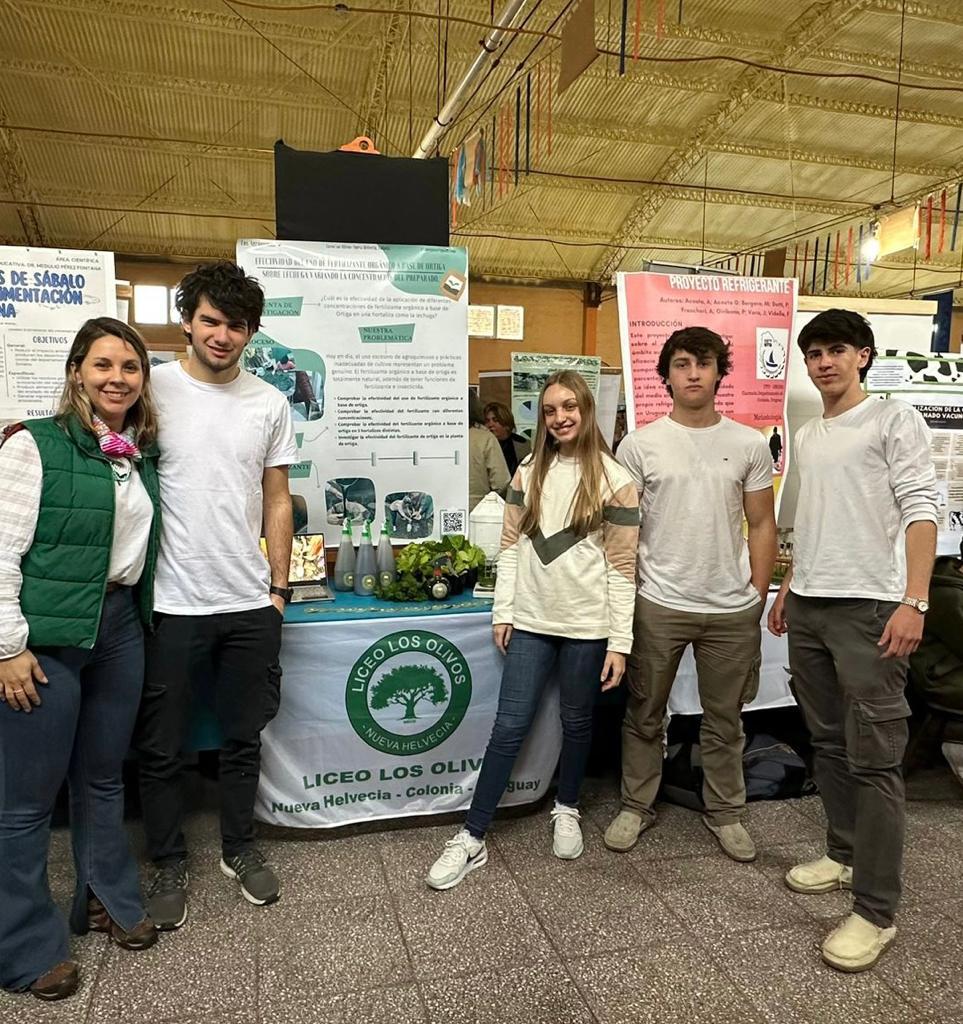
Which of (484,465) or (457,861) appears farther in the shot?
(484,465)

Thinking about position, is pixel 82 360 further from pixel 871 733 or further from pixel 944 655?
pixel 944 655

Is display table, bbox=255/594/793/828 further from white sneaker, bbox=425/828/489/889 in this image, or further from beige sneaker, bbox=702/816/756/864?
beige sneaker, bbox=702/816/756/864

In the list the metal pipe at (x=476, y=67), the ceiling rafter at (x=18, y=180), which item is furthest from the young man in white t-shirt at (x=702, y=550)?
the ceiling rafter at (x=18, y=180)

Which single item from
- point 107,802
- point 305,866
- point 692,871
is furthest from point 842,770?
point 107,802

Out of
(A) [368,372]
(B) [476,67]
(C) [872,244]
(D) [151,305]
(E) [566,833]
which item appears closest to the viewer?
(E) [566,833]

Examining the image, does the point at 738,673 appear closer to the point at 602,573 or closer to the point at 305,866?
the point at 602,573

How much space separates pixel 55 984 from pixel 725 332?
276cm

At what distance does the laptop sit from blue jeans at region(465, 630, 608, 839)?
67 centimetres

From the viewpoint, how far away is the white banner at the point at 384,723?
224cm

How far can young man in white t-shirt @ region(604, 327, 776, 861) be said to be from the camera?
6.88 ft

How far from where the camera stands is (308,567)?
2533mm

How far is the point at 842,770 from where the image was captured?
6.53ft

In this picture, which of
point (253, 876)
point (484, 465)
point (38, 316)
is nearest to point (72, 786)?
point (253, 876)

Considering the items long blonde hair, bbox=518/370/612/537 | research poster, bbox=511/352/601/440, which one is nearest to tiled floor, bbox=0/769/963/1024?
long blonde hair, bbox=518/370/612/537
